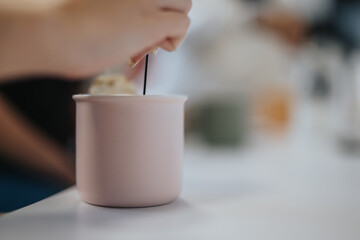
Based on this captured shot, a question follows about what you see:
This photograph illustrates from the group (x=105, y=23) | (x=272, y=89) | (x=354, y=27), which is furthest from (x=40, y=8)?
(x=354, y=27)

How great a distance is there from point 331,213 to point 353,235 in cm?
7

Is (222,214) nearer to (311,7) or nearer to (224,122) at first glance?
(224,122)

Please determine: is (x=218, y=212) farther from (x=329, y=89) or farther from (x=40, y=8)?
(x=329, y=89)

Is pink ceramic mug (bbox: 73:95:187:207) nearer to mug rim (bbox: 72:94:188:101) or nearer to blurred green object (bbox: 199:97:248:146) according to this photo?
mug rim (bbox: 72:94:188:101)

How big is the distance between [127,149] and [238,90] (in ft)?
4.06

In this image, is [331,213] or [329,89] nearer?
[331,213]

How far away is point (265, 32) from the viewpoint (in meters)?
2.01

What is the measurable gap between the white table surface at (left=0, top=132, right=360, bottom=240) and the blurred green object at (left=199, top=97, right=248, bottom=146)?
56 centimetres

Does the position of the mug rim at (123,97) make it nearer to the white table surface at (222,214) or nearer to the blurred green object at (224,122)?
the white table surface at (222,214)

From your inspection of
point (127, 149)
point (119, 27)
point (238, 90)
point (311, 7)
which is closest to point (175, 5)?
point (119, 27)

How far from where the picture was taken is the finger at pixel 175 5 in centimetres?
47

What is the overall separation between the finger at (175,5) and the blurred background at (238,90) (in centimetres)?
41

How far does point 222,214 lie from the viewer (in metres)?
0.40

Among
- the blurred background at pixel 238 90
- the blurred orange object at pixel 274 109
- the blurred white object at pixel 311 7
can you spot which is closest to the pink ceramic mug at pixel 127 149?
the blurred background at pixel 238 90
